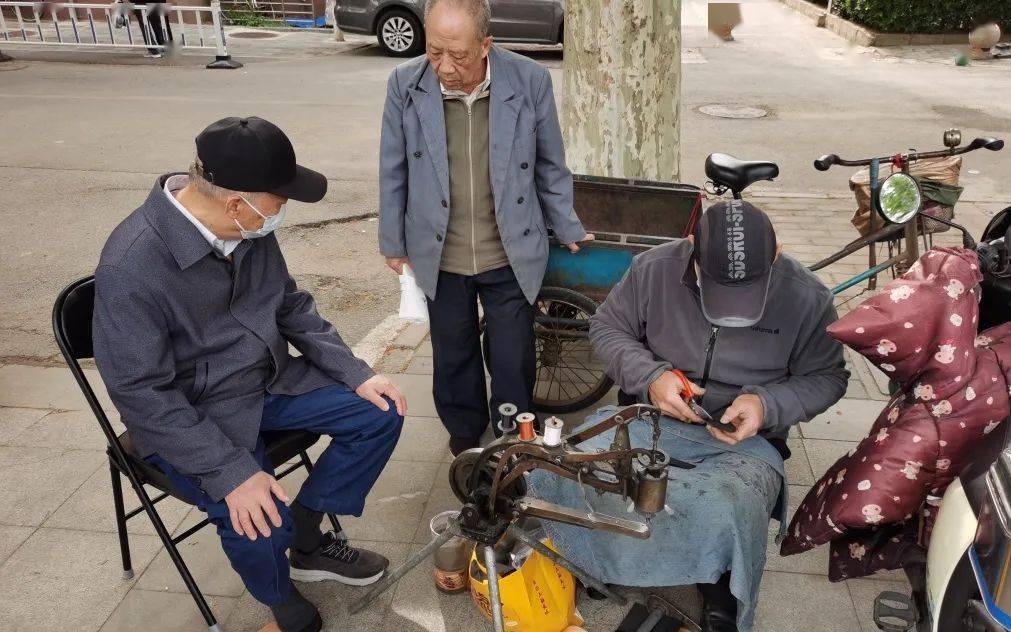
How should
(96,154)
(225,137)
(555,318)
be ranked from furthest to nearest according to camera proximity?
(96,154) → (555,318) → (225,137)

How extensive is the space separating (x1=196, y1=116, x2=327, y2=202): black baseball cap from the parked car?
33.6 feet

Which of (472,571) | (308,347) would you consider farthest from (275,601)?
(308,347)

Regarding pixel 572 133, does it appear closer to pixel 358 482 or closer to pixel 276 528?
pixel 358 482

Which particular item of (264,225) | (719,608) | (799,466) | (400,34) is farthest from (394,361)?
(400,34)

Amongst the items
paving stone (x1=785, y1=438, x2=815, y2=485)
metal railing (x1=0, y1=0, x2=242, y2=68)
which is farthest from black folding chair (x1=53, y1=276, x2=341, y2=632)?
metal railing (x1=0, y1=0, x2=242, y2=68)

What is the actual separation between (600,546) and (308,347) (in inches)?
46.0

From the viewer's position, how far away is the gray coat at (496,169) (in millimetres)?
2697

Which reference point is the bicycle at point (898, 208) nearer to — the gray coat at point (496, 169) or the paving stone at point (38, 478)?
the gray coat at point (496, 169)

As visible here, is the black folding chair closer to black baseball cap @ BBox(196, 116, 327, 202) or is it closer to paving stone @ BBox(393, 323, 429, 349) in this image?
black baseball cap @ BBox(196, 116, 327, 202)

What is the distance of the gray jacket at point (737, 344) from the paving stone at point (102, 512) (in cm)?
178

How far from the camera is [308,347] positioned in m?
2.54

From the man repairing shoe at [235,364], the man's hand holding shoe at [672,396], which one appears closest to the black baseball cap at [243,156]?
the man repairing shoe at [235,364]

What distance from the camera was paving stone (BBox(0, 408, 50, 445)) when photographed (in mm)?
3436

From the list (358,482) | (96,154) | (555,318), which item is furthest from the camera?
(96,154)
